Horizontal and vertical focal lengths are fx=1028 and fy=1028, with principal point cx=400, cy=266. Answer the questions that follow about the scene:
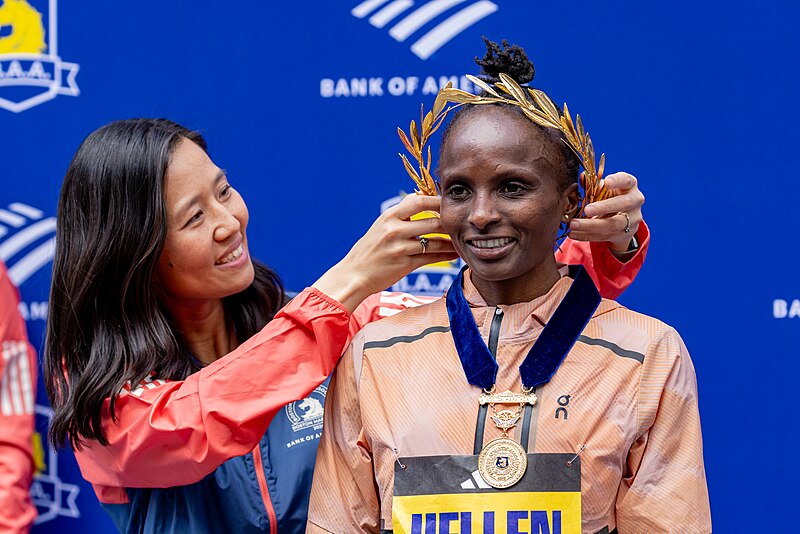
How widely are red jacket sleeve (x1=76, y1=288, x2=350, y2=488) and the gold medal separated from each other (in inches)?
14.7

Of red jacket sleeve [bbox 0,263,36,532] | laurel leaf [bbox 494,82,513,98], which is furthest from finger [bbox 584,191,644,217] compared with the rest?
red jacket sleeve [bbox 0,263,36,532]

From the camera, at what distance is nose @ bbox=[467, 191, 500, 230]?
4.80 feet

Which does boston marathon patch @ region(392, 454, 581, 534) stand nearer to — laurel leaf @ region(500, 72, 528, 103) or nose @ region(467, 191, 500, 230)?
nose @ region(467, 191, 500, 230)

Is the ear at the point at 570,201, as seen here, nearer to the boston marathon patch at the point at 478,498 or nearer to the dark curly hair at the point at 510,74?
the dark curly hair at the point at 510,74

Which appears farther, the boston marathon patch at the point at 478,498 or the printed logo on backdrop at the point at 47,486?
the printed logo on backdrop at the point at 47,486

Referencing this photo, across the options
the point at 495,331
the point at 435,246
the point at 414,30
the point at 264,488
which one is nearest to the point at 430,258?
the point at 435,246

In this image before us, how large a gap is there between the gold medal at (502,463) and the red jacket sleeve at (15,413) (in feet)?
4.54

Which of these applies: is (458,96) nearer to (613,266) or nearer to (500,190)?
(500,190)

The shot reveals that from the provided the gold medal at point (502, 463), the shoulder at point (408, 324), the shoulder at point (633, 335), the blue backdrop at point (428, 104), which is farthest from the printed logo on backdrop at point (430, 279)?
the gold medal at point (502, 463)

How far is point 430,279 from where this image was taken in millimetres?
2551

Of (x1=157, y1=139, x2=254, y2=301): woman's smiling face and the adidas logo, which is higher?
(x1=157, y1=139, x2=254, y2=301): woman's smiling face

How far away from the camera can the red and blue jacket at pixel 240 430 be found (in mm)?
1742

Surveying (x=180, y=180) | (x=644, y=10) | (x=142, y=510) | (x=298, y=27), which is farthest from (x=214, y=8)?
(x=142, y=510)

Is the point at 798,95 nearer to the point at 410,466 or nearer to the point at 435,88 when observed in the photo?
the point at 435,88
